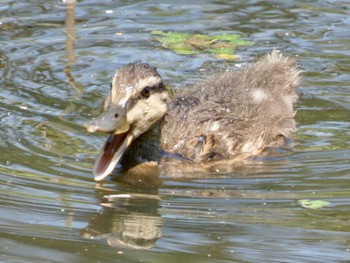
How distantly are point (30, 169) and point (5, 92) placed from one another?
1859mm

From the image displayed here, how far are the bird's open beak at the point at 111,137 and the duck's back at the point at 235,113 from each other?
1.75ft

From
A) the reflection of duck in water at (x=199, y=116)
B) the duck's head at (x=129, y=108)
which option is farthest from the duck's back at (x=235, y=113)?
the duck's head at (x=129, y=108)

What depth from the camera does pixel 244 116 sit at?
7863mm

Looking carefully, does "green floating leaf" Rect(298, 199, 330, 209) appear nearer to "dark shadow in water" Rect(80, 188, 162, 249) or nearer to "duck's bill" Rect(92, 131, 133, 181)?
"dark shadow in water" Rect(80, 188, 162, 249)

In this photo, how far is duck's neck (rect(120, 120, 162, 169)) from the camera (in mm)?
7238

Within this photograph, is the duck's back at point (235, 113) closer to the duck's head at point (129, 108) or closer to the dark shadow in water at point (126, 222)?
the duck's head at point (129, 108)

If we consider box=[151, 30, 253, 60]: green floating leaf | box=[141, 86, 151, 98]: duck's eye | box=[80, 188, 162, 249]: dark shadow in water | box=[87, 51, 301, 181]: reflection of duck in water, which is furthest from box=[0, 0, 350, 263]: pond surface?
A: box=[141, 86, 151, 98]: duck's eye

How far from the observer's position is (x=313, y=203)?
20.4 ft

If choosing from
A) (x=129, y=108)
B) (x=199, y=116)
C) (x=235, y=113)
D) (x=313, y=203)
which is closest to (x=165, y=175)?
(x=129, y=108)

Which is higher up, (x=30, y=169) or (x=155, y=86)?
(x=155, y=86)

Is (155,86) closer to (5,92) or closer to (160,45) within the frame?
(5,92)

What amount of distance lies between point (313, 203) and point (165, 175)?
122 cm

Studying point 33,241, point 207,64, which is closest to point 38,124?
point 207,64

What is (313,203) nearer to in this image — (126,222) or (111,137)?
(126,222)
